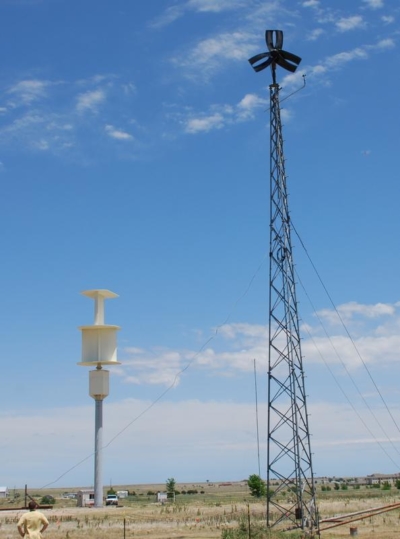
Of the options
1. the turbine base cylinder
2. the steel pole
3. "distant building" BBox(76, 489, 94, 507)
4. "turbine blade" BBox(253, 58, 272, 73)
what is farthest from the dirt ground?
"turbine blade" BBox(253, 58, 272, 73)

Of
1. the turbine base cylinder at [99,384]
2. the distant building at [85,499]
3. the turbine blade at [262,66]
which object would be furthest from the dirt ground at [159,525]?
the turbine blade at [262,66]

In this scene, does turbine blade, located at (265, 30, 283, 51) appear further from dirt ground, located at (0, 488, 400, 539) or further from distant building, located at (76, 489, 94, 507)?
distant building, located at (76, 489, 94, 507)

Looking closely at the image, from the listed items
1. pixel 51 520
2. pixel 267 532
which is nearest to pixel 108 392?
pixel 51 520

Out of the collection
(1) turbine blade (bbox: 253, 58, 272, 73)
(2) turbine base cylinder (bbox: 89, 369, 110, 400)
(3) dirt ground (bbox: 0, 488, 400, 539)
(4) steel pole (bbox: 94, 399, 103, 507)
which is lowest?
(3) dirt ground (bbox: 0, 488, 400, 539)

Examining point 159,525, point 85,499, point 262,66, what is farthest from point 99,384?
point 262,66

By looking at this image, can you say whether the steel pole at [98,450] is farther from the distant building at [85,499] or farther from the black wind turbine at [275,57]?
the black wind turbine at [275,57]

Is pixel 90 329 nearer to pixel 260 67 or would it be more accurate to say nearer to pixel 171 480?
pixel 260 67

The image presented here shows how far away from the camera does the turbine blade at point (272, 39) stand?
123ft

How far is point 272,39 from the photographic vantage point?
3781 cm

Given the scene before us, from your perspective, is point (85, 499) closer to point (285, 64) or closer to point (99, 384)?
point (99, 384)

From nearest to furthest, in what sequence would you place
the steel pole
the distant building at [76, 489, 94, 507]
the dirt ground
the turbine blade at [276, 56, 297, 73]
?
the dirt ground < the turbine blade at [276, 56, 297, 73] < the steel pole < the distant building at [76, 489, 94, 507]

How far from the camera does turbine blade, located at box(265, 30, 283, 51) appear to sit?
37.6 meters

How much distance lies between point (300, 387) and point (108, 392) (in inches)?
921

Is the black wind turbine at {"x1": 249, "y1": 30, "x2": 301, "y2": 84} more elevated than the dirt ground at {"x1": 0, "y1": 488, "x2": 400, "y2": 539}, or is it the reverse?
the black wind turbine at {"x1": 249, "y1": 30, "x2": 301, "y2": 84}
